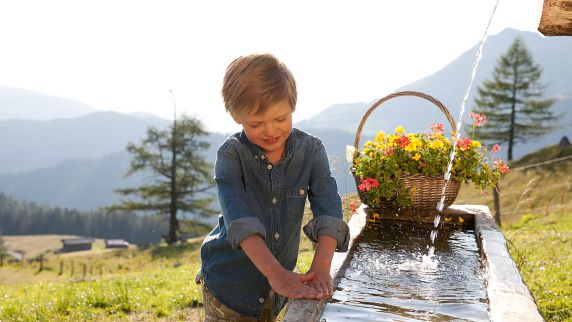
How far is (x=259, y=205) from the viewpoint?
2.64 metres

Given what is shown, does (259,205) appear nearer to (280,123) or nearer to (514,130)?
(280,123)

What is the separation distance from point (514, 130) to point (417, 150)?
37427 mm

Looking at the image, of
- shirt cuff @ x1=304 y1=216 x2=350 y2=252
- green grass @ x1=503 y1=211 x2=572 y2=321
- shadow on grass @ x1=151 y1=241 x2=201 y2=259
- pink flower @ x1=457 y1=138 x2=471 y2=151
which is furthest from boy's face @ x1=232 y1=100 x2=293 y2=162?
shadow on grass @ x1=151 y1=241 x2=201 y2=259

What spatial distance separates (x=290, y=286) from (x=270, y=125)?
0.67 meters

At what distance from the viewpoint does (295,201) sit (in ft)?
8.73

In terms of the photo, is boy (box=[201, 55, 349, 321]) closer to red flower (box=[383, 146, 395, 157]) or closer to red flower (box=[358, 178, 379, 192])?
red flower (box=[358, 178, 379, 192])

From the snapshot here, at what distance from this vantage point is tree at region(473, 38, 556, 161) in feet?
131

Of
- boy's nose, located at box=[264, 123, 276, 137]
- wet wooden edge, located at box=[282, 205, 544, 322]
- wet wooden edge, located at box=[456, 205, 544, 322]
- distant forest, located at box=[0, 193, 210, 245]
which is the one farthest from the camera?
distant forest, located at box=[0, 193, 210, 245]

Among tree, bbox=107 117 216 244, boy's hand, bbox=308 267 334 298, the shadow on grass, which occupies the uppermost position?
boy's hand, bbox=308 267 334 298

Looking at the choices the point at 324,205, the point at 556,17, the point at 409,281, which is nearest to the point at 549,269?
the point at 409,281

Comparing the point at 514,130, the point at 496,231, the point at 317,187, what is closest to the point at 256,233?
the point at 317,187

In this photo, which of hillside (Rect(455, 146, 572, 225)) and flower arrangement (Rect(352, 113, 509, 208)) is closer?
flower arrangement (Rect(352, 113, 509, 208))

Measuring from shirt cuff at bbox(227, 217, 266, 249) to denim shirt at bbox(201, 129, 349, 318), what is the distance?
0.17m

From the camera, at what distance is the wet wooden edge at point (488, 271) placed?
8.00 ft
